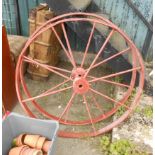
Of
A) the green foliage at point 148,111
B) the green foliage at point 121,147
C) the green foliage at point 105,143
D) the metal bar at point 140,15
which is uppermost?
the metal bar at point 140,15

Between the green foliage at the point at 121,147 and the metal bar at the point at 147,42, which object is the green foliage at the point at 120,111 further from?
the metal bar at the point at 147,42

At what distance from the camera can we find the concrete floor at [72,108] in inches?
131

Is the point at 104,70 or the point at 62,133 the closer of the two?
the point at 62,133

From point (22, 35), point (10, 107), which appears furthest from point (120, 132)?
point (22, 35)

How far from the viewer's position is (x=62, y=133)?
3.40 meters

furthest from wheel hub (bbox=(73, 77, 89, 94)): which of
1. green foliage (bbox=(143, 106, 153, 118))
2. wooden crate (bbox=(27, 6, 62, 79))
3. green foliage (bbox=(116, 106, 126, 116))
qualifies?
wooden crate (bbox=(27, 6, 62, 79))

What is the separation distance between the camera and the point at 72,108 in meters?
3.87

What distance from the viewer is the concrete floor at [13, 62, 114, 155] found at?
3.33 m

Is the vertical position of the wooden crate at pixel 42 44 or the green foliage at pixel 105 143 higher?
the wooden crate at pixel 42 44

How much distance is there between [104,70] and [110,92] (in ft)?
1.88

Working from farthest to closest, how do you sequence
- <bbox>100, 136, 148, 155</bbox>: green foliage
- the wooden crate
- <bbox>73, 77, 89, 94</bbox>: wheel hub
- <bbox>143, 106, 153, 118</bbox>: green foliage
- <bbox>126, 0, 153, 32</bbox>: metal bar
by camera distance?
the wooden crate < <bbox>126, 0, 153, 32</bbox>: metal bar < <bbox>143, 106, 153, 118</bbox>: green foliage < <bbox>100, 136, 148, 155</bbox>: green foliage < <bbox>73, 77, 89, 94</bbox>: wheel hub

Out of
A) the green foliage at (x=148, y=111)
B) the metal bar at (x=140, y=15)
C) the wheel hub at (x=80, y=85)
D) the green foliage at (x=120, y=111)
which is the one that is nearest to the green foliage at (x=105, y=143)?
the green foliage at (x=120, y=111)

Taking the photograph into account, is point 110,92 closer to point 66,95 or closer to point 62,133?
point 66,95

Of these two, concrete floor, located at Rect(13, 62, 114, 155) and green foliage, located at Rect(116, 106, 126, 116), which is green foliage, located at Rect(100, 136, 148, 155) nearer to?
concrete floor, located at Rect(13, 62, 114, 155)
